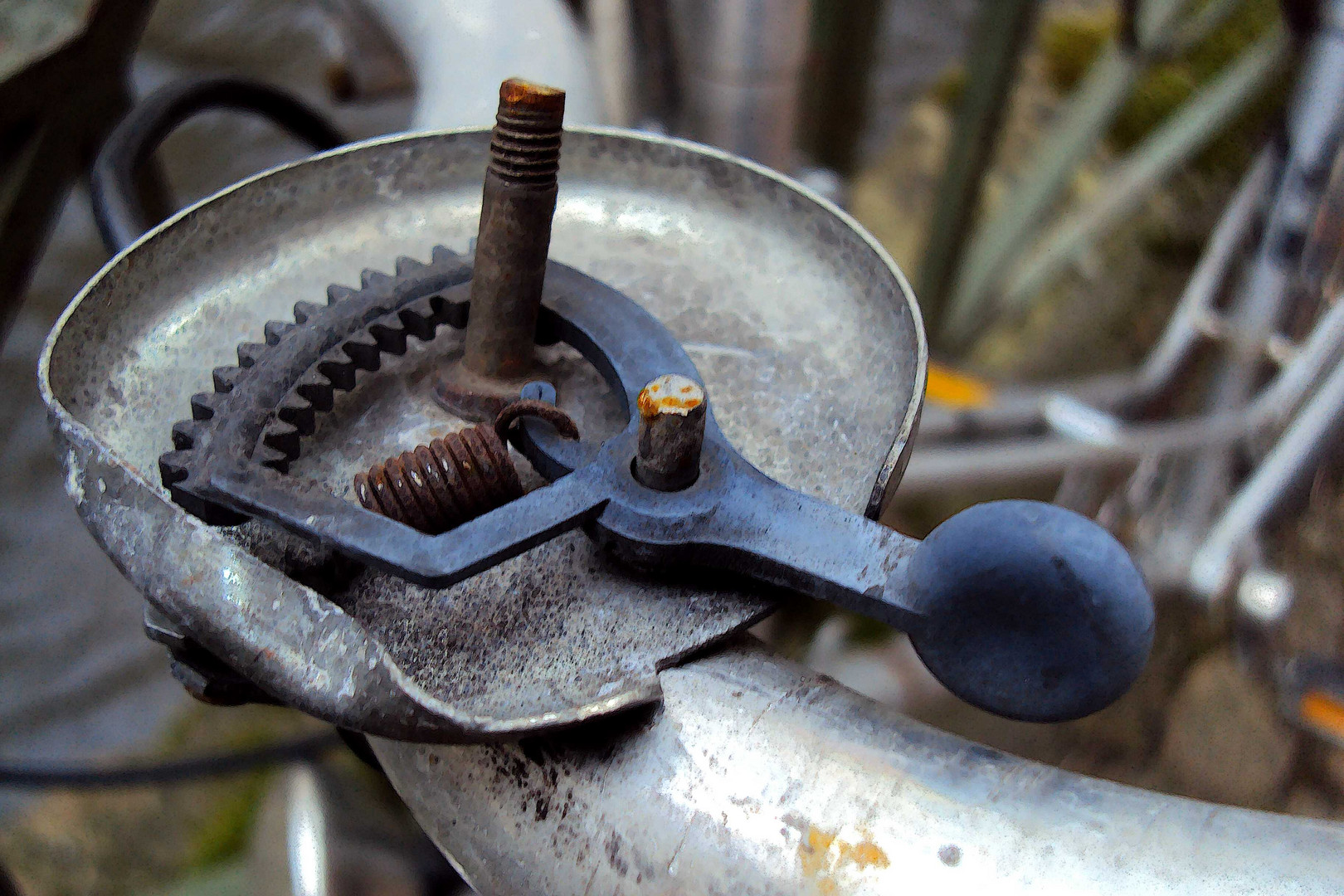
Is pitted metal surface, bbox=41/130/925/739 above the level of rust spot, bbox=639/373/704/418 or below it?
below

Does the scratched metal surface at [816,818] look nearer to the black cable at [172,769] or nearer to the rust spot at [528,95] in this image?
the rust spot at [528,95]

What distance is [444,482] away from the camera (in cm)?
34

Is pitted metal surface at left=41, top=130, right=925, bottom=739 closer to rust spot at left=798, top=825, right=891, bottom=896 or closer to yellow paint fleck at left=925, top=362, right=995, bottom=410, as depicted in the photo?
rust spot at left=798, top=825, right=891, bottom=896

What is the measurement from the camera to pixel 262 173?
47 cm

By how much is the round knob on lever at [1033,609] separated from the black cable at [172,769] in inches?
37.3

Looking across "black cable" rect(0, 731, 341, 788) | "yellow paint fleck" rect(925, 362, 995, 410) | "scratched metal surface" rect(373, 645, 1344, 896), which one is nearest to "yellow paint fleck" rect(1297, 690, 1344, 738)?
"yellow paint fleck" rect(925, 362, 995, 410)

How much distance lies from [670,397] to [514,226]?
3.9 inches

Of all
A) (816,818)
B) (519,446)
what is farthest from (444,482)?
(816,818)

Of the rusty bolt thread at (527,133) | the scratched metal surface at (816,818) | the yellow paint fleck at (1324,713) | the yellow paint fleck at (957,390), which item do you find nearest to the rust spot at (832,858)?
the scratched metal surface at (816,818)

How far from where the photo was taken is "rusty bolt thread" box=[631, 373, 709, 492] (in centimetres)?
33

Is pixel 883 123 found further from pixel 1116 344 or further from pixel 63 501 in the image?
pixel 63 501

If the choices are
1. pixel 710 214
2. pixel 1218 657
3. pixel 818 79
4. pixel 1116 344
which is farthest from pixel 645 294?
pixel 1116 344

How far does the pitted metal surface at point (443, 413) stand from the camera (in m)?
0.30

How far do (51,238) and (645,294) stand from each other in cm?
147
